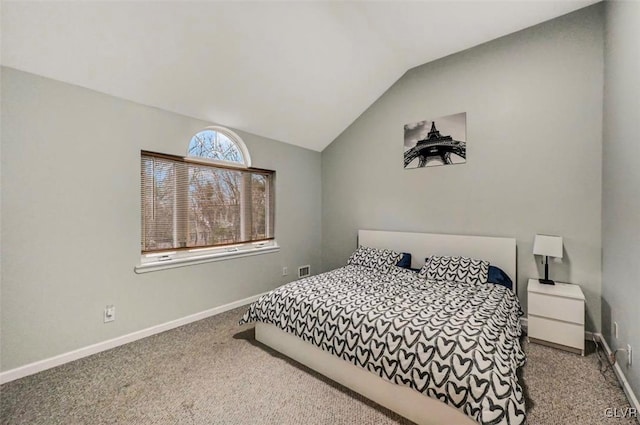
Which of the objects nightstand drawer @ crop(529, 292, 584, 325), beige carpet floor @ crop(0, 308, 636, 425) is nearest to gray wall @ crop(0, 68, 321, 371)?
beige carpet floor @ crop(0, 308, 636, 425)

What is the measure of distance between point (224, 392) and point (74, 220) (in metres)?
1.87

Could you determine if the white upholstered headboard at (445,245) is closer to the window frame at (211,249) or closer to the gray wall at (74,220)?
the window frame at (211,249)

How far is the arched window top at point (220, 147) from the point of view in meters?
3.12

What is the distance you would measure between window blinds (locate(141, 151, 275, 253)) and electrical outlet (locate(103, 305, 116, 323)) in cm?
57

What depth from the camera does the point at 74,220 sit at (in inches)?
88.1

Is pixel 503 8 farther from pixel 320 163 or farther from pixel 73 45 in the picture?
pixel 73 45

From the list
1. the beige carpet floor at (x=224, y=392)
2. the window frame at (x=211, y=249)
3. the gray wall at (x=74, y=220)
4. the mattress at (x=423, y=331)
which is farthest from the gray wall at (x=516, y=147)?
the gray wall at (x=74, y=220)

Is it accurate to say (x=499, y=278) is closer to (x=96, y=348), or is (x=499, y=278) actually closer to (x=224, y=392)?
(x=224, y=392)

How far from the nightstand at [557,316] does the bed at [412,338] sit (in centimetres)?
19

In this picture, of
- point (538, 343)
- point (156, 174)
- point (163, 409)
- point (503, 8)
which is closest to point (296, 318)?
point (163, 409)

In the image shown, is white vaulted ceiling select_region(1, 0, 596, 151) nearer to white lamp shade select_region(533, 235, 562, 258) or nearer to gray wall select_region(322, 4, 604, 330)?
gray wall select_region(322, 4, 604, 330)

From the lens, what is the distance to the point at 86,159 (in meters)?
2.30

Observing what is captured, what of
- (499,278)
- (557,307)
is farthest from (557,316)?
(499,278)

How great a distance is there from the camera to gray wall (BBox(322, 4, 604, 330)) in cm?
258
